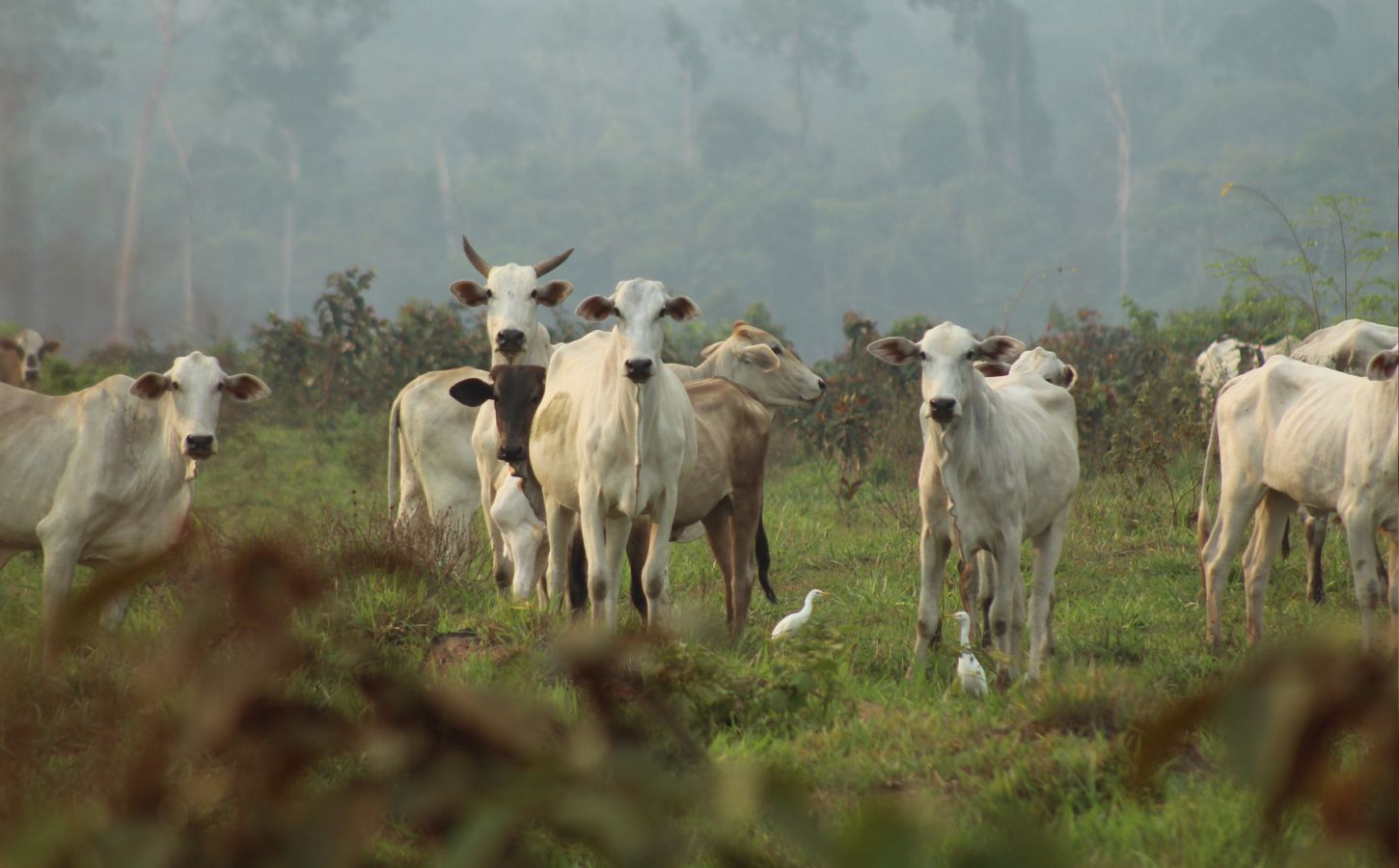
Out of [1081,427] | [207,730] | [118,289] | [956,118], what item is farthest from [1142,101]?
[207,730]

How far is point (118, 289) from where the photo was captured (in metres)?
58.9

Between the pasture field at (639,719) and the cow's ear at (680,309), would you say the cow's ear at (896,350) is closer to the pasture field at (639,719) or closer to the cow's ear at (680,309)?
the cow's ear at (680,309)

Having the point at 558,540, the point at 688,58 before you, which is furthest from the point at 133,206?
the point at 558,540

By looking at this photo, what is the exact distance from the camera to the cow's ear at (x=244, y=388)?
24.0 feet

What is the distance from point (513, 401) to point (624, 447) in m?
0.85

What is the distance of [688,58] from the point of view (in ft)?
292

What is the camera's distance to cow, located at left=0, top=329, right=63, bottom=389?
12656 millimetres

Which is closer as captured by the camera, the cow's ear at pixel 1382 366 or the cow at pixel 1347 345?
the cow's ear at pixel 1382 366

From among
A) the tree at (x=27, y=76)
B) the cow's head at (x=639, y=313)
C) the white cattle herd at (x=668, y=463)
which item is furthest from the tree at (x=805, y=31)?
the cow's head at (x=639, y=313)

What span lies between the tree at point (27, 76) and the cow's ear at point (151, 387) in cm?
4837

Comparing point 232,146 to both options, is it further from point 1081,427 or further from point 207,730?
point 207,730

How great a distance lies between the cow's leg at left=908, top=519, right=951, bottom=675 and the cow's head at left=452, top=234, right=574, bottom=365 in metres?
2.50

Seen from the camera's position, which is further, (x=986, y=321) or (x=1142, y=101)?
(x=1142, y=101)

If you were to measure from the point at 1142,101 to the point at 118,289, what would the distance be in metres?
65.8
